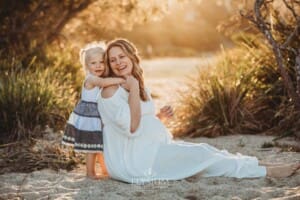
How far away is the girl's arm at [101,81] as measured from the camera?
17.6ft

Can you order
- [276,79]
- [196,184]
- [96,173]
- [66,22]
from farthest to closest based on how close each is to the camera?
[66,22], [276,79], [96,173], [196,184]

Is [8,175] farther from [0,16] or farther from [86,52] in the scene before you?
[0,16]

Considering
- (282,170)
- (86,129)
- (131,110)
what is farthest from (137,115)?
(282,170)

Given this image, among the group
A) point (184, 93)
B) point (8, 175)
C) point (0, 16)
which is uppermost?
point (0, 16)

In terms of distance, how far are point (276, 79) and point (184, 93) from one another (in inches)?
50.1

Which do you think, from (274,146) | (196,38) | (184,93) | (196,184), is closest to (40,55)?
(184,93)

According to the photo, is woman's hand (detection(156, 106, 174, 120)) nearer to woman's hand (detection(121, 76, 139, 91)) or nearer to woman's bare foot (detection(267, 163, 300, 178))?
woman's hand (detection(121, 76, 139, 91))

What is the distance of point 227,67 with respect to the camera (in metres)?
8.62

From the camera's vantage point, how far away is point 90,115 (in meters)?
5.54

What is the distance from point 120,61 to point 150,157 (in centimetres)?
87

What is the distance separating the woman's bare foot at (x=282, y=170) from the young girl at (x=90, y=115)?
1469 mm

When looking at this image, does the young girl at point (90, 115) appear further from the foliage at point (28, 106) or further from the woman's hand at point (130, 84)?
the foliage at point (28, 106)

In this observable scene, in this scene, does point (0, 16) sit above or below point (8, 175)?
above

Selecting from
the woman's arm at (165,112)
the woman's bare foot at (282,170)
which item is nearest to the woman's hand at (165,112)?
the woman's arm at (165,112)
